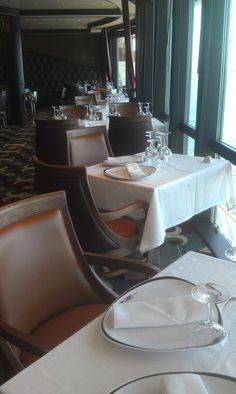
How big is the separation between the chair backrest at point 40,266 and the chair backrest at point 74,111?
3.96 metres

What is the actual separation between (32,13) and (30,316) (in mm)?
10610

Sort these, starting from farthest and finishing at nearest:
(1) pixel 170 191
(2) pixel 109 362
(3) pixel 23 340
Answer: (1) pixel 170 191 < (3) pixel 23 340 < (2) pixel 109 362

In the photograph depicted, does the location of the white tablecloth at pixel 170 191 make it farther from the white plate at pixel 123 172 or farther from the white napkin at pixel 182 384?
the white napkin at pixel 182 384

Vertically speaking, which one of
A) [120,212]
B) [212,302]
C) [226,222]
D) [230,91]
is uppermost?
[230,91]

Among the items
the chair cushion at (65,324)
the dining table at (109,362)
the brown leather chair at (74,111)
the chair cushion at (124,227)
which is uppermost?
the brown leather chair at (74,111)

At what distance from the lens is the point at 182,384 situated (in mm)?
802

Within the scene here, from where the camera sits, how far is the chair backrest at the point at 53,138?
3898mm

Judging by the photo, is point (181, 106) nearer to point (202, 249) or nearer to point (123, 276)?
point (202, 249)

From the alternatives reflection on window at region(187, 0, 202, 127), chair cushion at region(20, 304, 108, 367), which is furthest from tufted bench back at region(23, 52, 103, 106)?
chair cushion at region(20, 304, 108, 367)

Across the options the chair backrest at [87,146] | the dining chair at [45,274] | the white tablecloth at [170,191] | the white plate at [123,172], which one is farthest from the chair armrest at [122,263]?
the chair backrest at [87,146]

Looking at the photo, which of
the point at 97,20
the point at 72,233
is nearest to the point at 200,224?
the point at 72,233

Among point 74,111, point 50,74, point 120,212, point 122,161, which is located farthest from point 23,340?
point 50,74

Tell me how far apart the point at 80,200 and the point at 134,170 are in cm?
55

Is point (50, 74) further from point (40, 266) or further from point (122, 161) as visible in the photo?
point (40, 266)
